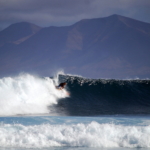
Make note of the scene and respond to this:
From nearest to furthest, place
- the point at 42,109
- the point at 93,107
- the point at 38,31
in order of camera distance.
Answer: the point at 42,109, the point at 93,107, the point at 38,31

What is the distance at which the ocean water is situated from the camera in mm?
11250

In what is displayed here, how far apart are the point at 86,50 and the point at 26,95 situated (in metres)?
126

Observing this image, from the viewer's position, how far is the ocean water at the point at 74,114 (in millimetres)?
11250

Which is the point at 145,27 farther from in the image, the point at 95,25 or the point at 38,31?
the point at 38,31

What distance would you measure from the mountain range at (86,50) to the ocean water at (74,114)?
311 ft

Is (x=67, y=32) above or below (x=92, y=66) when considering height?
above

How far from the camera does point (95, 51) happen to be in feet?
465

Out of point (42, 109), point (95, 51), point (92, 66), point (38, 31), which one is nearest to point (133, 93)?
point (42, 109)

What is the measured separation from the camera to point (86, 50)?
479 ft

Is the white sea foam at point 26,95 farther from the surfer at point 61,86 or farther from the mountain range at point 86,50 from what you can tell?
the mountain range at point 86,50

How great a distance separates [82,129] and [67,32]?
5831 inches

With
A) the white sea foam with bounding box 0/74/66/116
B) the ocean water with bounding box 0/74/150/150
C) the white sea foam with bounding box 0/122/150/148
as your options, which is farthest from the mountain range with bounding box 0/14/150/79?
the white sea foam with bounding box 0/122/150/148

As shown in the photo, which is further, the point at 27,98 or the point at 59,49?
the point at 59,49

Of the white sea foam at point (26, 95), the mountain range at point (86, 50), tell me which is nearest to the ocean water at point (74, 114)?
the white sea foam at point (26, 95)
